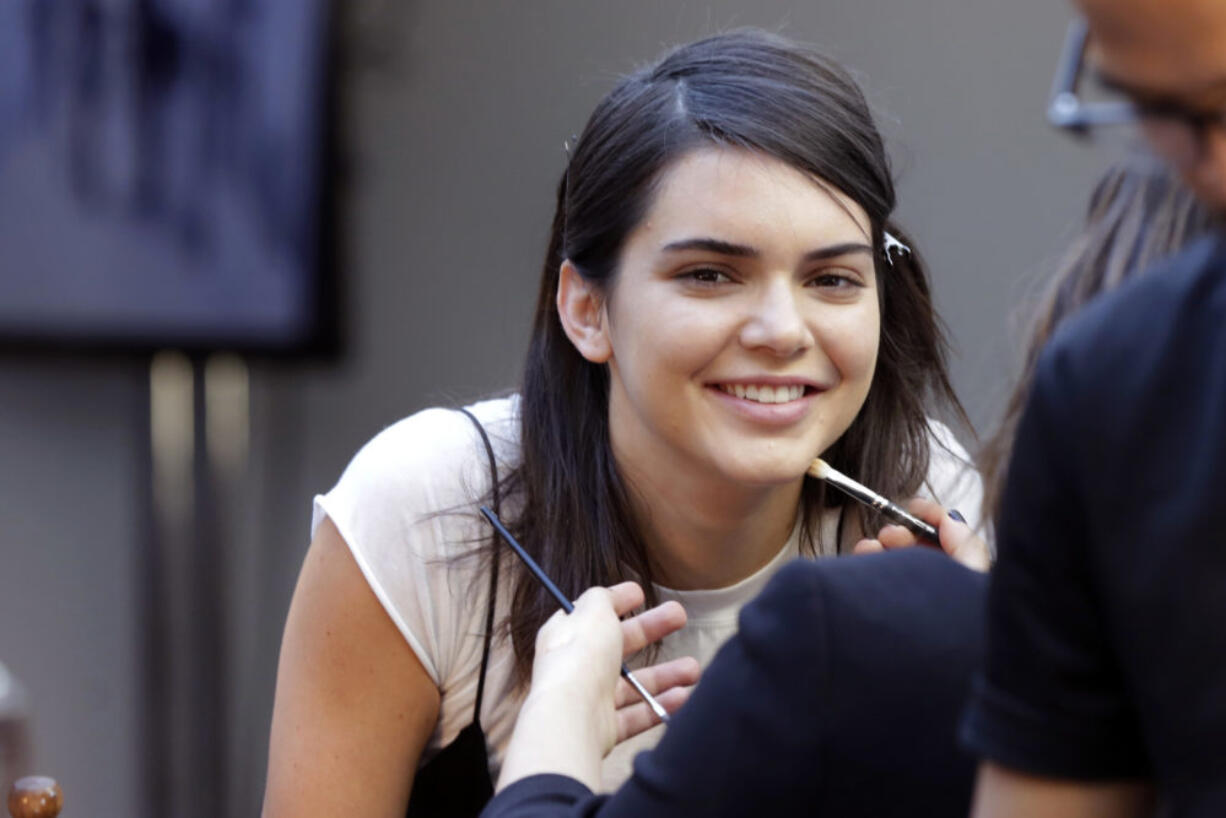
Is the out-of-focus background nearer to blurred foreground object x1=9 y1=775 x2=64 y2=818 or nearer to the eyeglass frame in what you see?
blurred foreground object x1=9 y1=775 x2=64 y2=818

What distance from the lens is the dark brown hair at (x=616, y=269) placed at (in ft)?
4.78

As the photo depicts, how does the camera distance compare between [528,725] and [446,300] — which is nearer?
[528,725]

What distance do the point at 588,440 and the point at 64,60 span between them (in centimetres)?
124

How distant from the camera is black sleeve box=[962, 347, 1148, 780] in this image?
0.60m

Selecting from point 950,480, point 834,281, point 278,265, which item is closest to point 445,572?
point 834,281

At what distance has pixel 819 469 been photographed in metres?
1.51

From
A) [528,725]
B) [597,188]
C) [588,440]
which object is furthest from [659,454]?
[528,725]

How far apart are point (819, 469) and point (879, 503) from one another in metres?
0.08

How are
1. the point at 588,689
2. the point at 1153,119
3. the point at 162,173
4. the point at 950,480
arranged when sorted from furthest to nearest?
the point at 162,173 → the point at 950,480 → the point at 588,689 → the point at 1153,119

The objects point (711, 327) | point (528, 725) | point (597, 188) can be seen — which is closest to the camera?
Result: point (528, 725)

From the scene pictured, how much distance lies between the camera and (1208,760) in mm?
576

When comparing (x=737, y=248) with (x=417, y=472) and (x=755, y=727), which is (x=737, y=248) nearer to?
(x=417, y=472)

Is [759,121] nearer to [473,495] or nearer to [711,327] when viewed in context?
[711,327]

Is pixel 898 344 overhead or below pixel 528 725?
overhead
